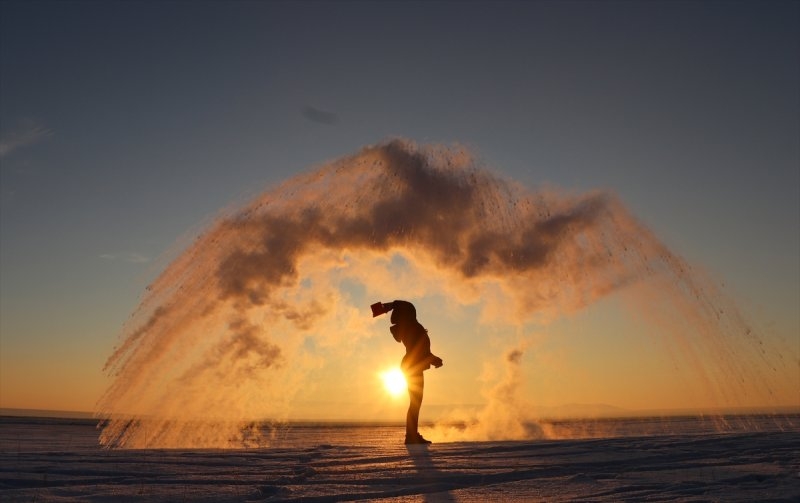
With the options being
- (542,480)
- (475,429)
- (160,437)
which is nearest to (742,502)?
(542,480)

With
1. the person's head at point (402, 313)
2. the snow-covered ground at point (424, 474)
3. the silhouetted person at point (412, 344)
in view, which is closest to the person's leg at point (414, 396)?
the silhouetted person at point (412, 344)

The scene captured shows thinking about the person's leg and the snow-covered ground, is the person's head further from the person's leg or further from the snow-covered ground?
the snow-covered ground

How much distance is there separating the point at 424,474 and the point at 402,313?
6.36 metres

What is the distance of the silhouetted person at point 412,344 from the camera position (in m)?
11.9

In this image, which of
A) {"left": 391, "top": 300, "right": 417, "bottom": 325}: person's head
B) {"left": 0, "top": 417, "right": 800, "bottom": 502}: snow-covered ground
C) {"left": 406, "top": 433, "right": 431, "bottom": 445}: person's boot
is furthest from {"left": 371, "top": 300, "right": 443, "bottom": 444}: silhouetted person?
{"left": 0, "top": 417, "right": 800, "bottom": 502}: snow-covered ground

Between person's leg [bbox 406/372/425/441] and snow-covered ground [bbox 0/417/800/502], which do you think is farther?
person's leg [bbox 406/372/425/441]

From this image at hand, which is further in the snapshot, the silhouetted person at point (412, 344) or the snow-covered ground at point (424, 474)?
the silhouetted person at point (412, 344)

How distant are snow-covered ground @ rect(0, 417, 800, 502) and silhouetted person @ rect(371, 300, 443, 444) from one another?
3.73 m

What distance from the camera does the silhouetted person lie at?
470 inches

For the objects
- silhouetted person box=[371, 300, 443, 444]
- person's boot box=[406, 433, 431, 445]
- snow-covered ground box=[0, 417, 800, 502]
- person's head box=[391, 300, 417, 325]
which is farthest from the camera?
person's head box=[391, 300, 417, 325]

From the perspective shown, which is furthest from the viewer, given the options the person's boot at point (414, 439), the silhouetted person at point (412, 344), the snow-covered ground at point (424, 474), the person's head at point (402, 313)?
the person's head at point (402, 313)

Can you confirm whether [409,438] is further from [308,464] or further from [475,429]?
[475,429]

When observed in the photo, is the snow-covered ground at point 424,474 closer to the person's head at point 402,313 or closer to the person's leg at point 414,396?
the person's leg at point 414,396

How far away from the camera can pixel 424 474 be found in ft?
19.6
